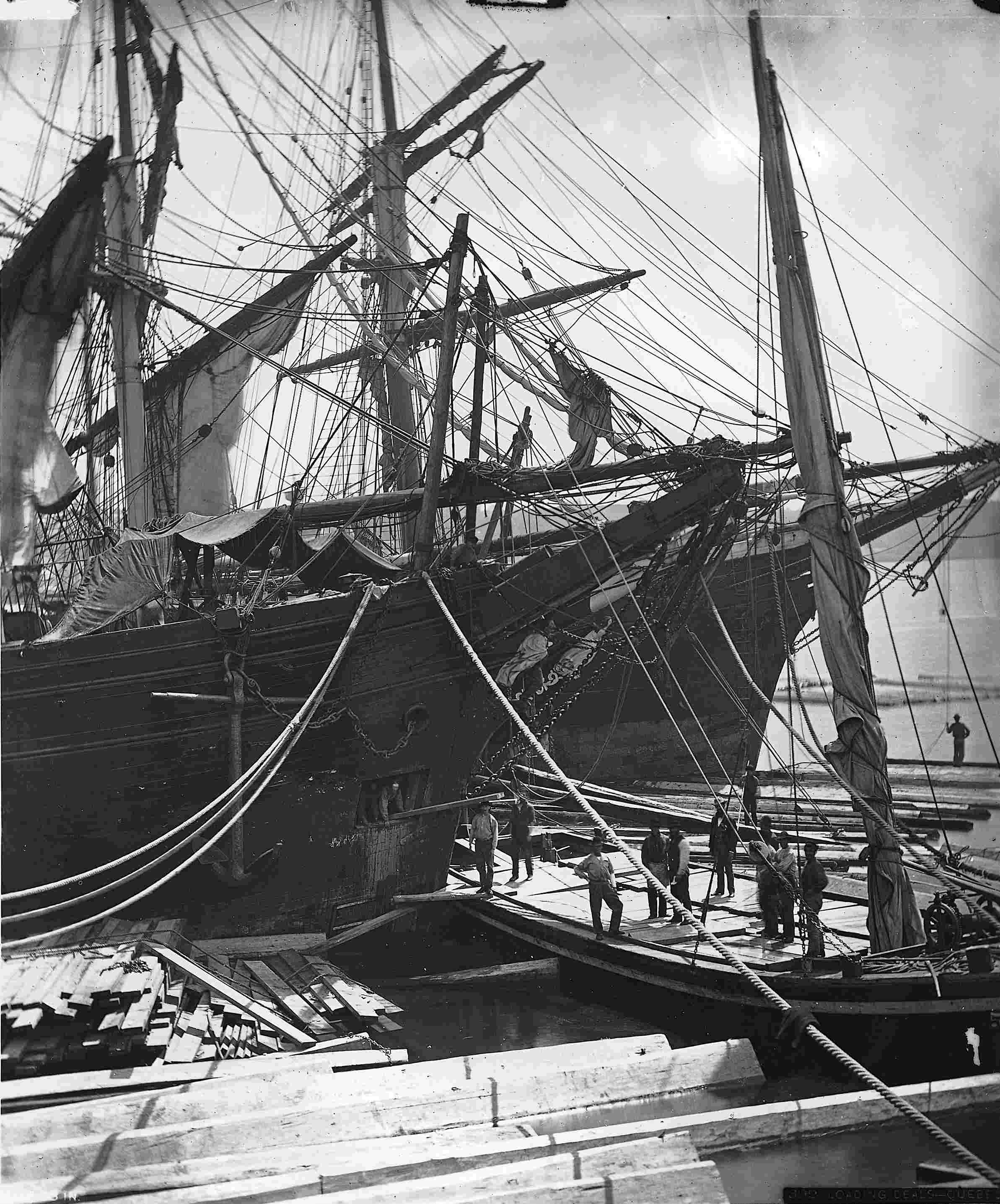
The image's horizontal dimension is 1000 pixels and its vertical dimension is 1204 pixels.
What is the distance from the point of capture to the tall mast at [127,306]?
840 centimetres

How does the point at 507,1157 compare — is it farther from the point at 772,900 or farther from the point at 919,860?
the point at 919,860

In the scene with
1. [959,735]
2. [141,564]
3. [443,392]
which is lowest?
[959,735]

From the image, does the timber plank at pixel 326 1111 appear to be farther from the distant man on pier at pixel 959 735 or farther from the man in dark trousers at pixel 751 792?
the distant man on pier at pixel 959 735

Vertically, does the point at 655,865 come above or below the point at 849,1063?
above

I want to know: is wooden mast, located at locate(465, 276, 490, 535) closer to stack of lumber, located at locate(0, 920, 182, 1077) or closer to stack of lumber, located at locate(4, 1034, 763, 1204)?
stack of lumber, located at locate(0, 920, 182, 1077)

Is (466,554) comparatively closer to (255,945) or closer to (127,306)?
(255,945)

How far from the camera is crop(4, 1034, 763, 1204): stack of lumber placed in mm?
4055

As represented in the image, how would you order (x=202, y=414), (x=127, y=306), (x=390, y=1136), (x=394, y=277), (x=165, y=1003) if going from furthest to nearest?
(x=394, y=277)
(x=202, y=414)
(x=127, y=306)
(x=165, y=1003)
(x=390, y=1136)

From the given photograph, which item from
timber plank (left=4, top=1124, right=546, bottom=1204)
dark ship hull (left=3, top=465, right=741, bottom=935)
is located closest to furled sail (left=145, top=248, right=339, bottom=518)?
dark ship hull (left=3, top=465, right=741, bottom=935)

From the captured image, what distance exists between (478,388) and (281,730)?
11.7 ft

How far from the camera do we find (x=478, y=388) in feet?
29.3

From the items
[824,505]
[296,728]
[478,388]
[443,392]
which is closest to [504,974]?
[296,728]

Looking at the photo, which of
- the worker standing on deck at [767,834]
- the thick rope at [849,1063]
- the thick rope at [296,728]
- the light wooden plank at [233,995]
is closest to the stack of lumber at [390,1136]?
the light wooden plank at [233,995]

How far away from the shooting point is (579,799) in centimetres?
493
